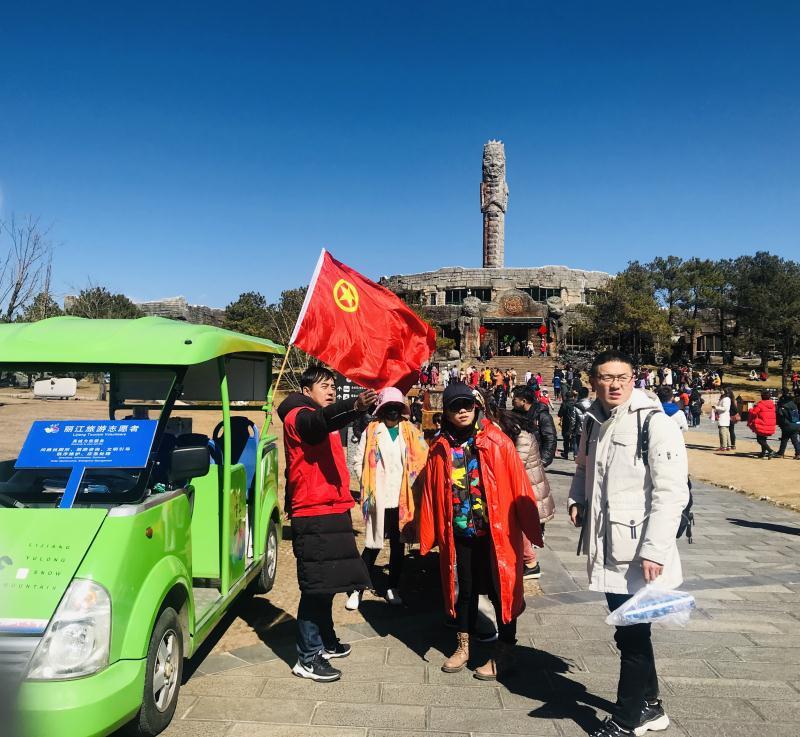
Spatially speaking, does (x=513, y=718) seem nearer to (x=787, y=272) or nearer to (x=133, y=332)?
(x=133, y=332)

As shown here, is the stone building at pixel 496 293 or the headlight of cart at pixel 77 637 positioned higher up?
the stone building at pixel 496 293

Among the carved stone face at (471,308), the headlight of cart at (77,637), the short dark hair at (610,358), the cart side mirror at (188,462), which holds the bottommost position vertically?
the headlight of cart at (77,637)

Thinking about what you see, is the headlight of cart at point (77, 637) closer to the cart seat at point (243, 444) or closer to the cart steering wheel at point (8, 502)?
the cart steering wheel at point (8, 502)

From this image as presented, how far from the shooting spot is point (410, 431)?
5691mm

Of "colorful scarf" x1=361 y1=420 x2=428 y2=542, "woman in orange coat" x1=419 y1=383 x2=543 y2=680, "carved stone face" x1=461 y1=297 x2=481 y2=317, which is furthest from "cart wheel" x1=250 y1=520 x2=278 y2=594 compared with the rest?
"carved stone face" x1=461 y1=297 x2=481 y2=317

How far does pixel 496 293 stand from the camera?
5525cm

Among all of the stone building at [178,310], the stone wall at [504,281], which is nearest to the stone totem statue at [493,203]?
the stone wall at [504,281]

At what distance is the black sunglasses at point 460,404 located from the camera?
3.91 m

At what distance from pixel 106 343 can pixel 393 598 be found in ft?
10.3

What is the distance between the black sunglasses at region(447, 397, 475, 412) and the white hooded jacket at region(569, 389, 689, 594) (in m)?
0.85

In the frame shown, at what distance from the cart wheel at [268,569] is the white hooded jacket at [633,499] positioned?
9.94ft

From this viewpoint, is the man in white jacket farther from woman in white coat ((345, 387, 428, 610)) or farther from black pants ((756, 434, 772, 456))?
black pants ((756, 434, 772, 456))

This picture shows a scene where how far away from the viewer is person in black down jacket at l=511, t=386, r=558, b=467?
7.16 m

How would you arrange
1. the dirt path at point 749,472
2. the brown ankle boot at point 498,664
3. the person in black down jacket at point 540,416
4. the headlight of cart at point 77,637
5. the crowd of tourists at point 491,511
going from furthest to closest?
the dirt path at point 749,472, the person in black down jacket at point 540,416, the brown ankle boot at point 498,664, the crowd of tourists at point 491,511, the headlight of cart at point 77,637
